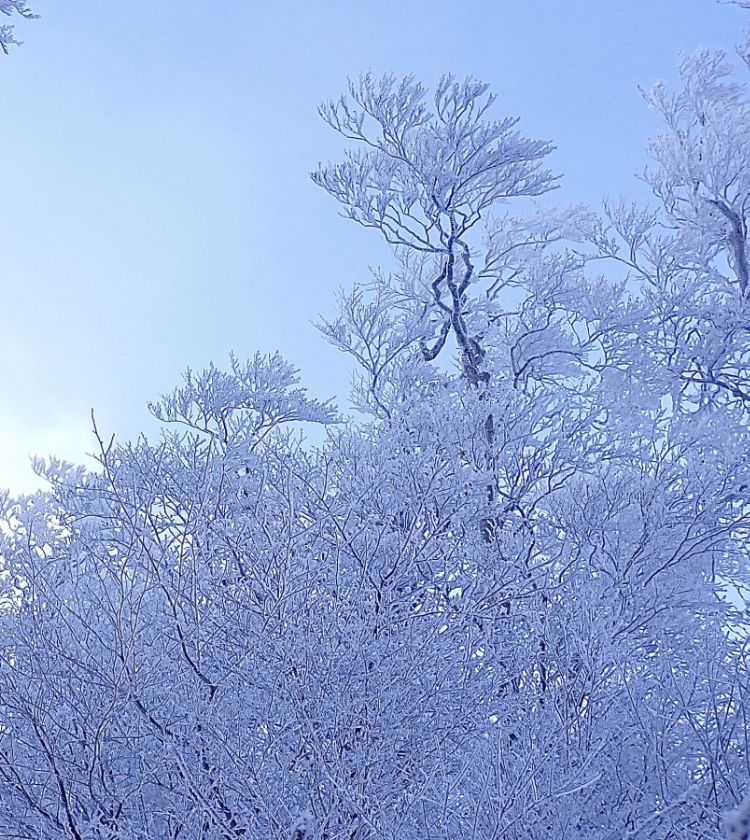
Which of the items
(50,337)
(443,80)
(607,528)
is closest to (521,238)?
(443,80)

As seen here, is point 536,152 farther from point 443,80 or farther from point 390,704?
point 390,704

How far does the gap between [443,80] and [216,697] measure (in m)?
6.48

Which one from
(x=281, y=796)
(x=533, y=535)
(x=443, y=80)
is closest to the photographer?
(x=281, y=796)

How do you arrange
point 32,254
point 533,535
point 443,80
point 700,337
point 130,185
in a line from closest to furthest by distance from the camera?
point 533,535
point 443,80
point 700,337
point 32,254
point 130,185

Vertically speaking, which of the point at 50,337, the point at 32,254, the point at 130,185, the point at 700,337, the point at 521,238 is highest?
the point at 130,185

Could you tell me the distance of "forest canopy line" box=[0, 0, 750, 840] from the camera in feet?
15.5

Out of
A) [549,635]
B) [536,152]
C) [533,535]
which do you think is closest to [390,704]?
[549,635]

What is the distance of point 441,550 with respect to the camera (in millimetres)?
6566

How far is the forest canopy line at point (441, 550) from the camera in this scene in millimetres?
4738

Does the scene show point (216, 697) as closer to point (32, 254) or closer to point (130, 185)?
point (32, 254)

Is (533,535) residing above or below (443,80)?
below

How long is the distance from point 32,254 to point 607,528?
22177 mm

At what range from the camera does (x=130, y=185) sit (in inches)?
1372

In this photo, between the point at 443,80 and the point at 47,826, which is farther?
the point at 443,80
